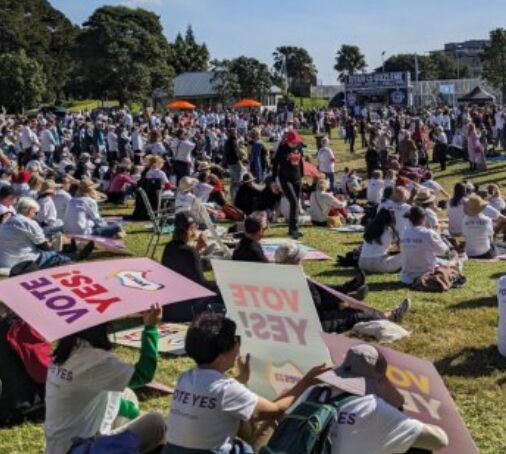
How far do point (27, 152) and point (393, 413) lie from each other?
2012cm

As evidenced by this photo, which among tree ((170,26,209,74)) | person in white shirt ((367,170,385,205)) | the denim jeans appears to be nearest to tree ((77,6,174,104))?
tree ((170,26,209,74))

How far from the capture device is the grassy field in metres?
5.39

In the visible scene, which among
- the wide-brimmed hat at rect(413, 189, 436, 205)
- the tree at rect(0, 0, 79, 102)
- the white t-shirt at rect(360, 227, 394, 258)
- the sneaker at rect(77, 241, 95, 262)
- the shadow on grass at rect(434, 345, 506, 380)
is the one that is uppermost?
the tree at rect(0, 0, 79, 102)

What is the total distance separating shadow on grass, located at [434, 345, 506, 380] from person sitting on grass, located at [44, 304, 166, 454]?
121 inches

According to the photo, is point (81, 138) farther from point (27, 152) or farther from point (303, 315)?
point (303, 315)

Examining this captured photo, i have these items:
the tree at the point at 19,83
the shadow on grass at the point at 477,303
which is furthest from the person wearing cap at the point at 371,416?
the tree at the point at 19,83

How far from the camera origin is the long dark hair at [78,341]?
4145 mm

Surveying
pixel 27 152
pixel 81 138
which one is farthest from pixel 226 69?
pixel 27 152

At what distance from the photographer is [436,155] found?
2616 cm

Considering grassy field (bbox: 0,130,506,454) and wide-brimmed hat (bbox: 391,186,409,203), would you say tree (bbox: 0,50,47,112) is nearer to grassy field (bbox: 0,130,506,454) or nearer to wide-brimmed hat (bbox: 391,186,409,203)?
grassy field (bbox: 0,130,506,454)

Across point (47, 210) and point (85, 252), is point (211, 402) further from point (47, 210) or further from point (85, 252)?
point (47, 210)

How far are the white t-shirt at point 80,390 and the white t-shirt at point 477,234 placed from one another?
8.06 meters

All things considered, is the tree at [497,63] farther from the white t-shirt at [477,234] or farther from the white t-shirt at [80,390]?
the white t-shirt at [80,390]

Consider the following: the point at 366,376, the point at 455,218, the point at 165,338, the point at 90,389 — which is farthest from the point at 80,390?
the point at 455,218
